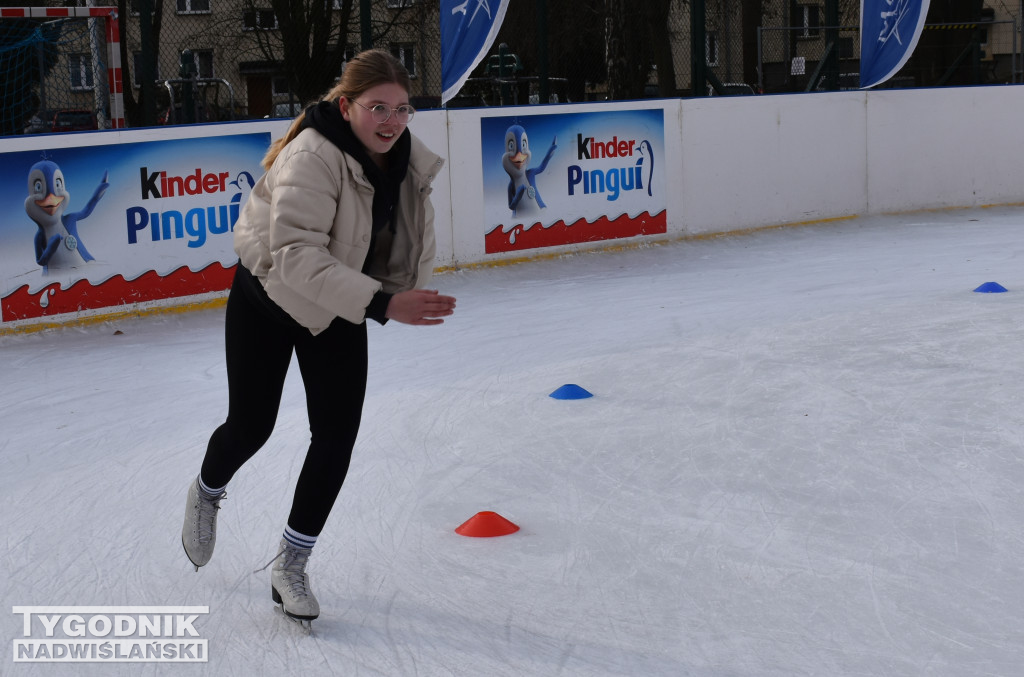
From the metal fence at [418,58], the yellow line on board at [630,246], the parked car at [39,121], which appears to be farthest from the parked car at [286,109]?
the yellow line on board at [630,246]

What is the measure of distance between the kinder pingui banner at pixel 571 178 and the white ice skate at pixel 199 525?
6.12 metres

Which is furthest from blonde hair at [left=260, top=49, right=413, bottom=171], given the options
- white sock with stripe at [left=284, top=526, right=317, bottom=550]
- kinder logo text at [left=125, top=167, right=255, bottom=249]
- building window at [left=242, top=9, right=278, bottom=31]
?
building window at [left=242, top=9, right=278, bottom=31]

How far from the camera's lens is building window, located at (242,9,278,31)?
425 inches

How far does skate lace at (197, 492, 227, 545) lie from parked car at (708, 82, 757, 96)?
336 inches

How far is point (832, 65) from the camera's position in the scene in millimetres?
11836

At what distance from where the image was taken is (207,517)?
3275 mm

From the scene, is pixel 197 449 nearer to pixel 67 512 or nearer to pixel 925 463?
pixel 67 512

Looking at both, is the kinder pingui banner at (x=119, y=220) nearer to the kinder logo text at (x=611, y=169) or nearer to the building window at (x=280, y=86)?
the building window at (x=280, y=86)

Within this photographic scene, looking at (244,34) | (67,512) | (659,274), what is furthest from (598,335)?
(244,34)

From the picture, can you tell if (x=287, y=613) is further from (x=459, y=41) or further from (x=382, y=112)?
(x=459, y=41)

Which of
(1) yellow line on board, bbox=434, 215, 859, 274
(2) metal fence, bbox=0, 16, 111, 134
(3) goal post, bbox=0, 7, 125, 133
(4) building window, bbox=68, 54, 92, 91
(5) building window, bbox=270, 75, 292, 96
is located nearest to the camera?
(3) goal post, bbox=0, 7, 125, 133

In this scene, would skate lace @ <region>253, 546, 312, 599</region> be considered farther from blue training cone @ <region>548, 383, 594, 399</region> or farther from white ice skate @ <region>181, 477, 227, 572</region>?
blue training cone @ <region>548, 383, 594, 399</region>

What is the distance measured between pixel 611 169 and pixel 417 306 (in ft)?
24.1

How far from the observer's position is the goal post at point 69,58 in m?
8.43
